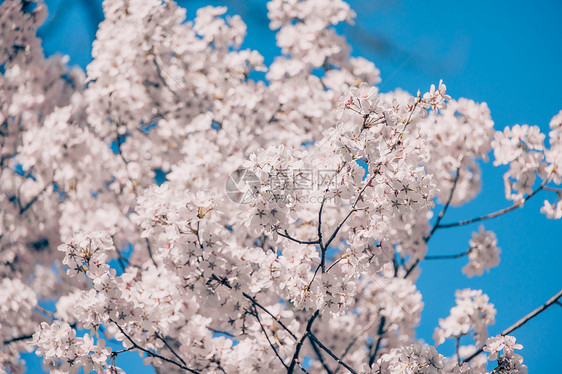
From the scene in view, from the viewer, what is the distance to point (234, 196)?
646 centimetres

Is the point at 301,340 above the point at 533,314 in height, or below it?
below

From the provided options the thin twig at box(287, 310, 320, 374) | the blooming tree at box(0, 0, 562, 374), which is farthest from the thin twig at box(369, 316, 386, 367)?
the thin twig at box(287, 310, 320, 374)

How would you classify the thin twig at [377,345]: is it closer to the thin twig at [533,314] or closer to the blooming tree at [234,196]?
the blooming tree at [234,196]

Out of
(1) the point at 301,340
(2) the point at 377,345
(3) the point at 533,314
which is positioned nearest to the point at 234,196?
(1) the point at 301,340

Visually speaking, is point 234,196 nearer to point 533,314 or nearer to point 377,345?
point 377,345

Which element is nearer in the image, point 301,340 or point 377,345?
point 301,340

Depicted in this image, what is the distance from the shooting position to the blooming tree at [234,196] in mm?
4191

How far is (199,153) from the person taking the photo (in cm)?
738

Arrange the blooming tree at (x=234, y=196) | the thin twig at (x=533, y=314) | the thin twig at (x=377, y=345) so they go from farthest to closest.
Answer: the thin twig at (x=377, y=345), the thin twig at (x=533, y=314), the blooming tree at (x=234, y=196)

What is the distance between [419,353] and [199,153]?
4.42 metres

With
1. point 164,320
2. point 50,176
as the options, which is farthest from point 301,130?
point 50,176

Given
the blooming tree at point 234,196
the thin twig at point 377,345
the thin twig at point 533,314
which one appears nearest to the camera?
the blooming tree at point 234,196

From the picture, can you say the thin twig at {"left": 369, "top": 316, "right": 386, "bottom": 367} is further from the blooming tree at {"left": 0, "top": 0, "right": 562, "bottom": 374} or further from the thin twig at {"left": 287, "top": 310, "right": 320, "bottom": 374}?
the thin twig at {"left": 287, "top": 310, "right": 320, "bottom": 374}

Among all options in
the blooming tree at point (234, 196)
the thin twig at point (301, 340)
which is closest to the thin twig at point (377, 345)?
the blooming tree at point (234, 196)
